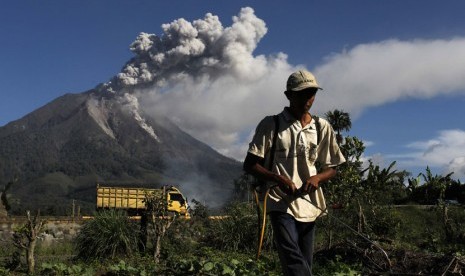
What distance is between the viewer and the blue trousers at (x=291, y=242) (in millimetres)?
3445

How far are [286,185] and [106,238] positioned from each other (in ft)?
26.1

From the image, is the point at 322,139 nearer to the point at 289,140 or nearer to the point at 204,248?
the point at 289,140

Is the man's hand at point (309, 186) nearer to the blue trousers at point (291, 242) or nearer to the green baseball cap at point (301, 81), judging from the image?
the blue trousers at point (291, 242)

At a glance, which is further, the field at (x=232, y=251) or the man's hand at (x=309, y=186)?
the field at (x=232, y=251)

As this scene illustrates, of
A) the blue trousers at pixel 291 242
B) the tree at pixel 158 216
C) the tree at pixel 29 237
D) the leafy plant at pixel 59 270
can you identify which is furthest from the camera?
the tree at pixel 158 216

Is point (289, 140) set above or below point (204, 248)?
above

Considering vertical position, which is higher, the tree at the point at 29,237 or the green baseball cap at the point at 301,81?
the green baseball cap at the point at 301,81

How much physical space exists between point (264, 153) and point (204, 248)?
8.54 meters

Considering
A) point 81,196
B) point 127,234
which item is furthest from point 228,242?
point 81,196

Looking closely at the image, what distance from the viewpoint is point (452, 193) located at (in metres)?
33.4

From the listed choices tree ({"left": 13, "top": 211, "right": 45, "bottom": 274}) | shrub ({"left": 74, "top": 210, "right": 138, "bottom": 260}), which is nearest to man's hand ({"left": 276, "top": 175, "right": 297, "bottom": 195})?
tree ({"left": 13, "top": 211, "right": 45, "bottom": 274})

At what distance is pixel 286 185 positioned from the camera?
347 cm

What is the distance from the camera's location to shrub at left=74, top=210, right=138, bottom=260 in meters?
10.6

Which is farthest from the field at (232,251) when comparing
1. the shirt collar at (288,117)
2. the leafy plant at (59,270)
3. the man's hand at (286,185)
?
the shirt collar at (288,117)
